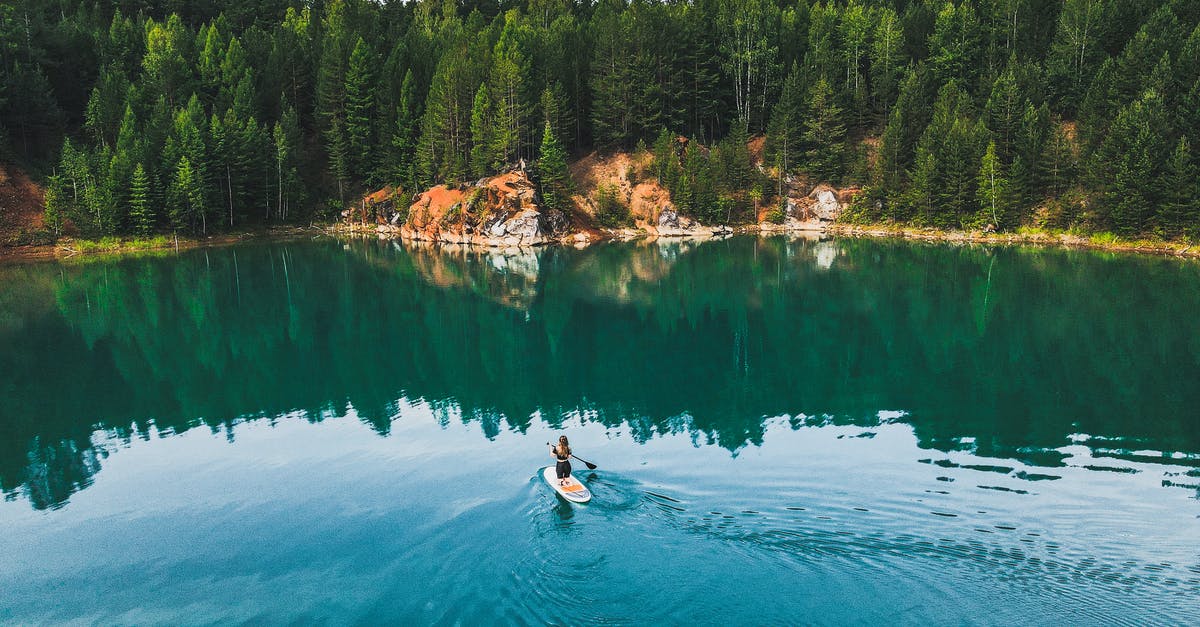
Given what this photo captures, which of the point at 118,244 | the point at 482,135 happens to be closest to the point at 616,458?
the point at 482,135

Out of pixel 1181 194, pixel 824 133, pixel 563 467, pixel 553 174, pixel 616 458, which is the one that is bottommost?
pixel 616 458

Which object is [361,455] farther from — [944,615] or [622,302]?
[622,302]

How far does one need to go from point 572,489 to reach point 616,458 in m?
3.63

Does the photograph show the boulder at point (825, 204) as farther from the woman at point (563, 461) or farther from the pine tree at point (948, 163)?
the woman at point (563, 461)

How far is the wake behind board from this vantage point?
23.5 meters

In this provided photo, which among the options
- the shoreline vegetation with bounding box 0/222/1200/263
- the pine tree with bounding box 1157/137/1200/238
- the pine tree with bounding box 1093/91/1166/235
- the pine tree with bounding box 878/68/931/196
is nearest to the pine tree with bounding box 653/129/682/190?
the shoreline vegetation with bounding box 0/222/1200/263

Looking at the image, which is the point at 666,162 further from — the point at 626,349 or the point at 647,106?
the point at 626,349

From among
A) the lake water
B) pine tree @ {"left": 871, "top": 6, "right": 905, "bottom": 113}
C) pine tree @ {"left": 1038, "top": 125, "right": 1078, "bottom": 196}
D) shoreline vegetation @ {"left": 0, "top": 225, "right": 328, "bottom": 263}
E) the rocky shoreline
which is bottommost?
the lake water

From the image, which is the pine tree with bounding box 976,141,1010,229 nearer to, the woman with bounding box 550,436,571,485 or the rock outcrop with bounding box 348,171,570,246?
the rock outcrop with bounding box 348,171,570,246

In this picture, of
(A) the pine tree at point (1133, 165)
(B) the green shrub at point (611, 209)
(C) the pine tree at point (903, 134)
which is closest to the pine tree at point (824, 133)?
(C) the pine tree at point (903, 134)

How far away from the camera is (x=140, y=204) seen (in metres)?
89.6

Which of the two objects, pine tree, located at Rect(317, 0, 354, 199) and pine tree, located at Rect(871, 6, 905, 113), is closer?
pine tree, located at Rect(871, 6, 905, 113)

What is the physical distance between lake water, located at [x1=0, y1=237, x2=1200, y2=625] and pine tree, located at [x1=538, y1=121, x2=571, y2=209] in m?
44.6

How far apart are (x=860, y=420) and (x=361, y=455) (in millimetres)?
18726
